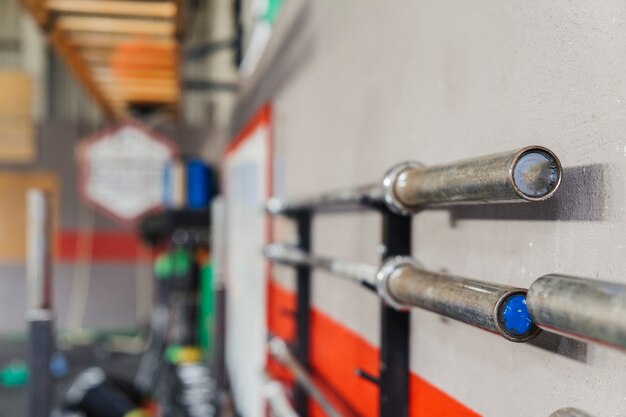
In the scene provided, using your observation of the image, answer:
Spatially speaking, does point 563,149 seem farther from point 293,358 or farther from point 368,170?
point 293,358

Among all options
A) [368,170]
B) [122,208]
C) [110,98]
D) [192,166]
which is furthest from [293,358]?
[122,208]

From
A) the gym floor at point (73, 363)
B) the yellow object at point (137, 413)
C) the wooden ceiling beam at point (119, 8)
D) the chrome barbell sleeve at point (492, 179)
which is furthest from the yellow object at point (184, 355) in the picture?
the chrome barbell sleeve at point (492, 179)

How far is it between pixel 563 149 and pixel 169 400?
13.8ft

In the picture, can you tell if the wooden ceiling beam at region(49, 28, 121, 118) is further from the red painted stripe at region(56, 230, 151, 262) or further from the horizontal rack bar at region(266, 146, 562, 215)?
the horizontal rack bar at region(266, 146, 562, 215)

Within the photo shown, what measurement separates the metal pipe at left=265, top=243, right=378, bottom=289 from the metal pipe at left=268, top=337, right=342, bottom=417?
275 millimetres

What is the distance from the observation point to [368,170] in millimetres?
1507

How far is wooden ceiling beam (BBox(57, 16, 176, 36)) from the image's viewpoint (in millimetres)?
3297

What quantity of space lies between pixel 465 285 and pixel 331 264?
62 cm

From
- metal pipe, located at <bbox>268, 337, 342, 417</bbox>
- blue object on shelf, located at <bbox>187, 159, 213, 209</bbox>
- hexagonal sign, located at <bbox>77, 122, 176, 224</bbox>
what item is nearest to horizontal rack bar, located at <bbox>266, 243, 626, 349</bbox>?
metal pipe, located at <bbox>268, 337, 342, 417</bbox>

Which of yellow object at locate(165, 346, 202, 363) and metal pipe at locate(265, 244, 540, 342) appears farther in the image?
yellow object at locate(165, 346, 202, 363)

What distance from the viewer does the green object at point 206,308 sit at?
5.43 m

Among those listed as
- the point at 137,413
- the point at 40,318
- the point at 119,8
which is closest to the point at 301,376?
the point at 40,318

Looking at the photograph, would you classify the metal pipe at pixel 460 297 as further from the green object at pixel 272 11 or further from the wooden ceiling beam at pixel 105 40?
the wooden ceiling beam at pixel 105 40

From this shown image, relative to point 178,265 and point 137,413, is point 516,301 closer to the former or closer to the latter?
point 137,413
